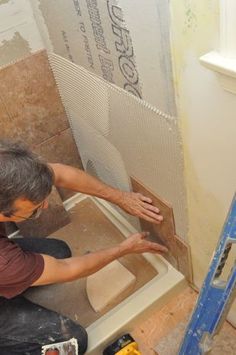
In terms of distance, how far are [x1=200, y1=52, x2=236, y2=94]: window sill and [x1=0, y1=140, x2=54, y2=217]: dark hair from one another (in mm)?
583

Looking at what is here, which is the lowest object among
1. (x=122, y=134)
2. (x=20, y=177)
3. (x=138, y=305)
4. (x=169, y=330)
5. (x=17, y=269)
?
(x=169, y=330)

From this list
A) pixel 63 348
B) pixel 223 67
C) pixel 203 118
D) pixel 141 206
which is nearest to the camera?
pixel 223 67

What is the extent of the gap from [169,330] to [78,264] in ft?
1.86

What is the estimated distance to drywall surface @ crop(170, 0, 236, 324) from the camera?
0.84 m

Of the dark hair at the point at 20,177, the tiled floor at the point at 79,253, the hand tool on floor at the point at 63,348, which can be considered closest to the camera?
the dark hair at the point at 20,177

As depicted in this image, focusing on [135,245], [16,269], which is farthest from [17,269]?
[135,245]

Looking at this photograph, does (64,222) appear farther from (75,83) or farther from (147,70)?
(147,70)

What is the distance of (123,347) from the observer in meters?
1.46

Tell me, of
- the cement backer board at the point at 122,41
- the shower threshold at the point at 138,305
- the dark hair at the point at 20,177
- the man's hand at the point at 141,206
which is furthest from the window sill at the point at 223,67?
the shower threshold at the point at 138,305

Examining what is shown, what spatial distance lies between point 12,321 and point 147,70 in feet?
3.46

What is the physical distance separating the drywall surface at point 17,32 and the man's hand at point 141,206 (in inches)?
31.6

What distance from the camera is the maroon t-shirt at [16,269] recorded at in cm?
120

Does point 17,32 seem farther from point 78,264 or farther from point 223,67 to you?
point 223,67

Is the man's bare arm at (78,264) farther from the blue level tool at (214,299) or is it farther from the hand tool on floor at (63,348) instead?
the blue level tool at (214,299)
